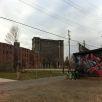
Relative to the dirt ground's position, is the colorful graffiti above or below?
above

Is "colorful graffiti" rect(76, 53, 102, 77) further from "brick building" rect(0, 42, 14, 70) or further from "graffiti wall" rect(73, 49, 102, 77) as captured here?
"brick building" rect(0, 42, 14, 70)

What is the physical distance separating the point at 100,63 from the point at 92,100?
59.1 ft

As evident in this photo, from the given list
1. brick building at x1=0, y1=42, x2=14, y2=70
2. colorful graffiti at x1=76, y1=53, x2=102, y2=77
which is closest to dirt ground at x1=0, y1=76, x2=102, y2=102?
colorful graffiti at x1=76, y1=53, x2=102, y2=77

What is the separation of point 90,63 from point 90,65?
0.29m

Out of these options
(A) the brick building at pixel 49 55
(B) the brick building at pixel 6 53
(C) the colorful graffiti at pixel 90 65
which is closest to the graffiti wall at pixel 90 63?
(C) the colorful graffiti at pixel 90 65

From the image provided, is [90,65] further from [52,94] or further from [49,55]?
[49,55]

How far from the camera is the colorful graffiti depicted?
29.7m

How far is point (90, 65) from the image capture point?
31.0m

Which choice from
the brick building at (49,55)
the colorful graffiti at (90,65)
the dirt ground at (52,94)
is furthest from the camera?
the brick building at (49,55)

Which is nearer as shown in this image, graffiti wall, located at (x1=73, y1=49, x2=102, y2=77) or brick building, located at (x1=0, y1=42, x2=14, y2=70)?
graffiti wall, located at (x1=73, y1=49, x2=102, y2=77)

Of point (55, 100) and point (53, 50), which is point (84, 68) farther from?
point (53, 50)

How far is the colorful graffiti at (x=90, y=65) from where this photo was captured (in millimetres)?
29719

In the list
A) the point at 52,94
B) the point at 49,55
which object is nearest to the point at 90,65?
the point at 52,94

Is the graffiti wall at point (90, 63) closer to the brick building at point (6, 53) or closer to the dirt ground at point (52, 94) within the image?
the dirt ground at point (52, 94)
